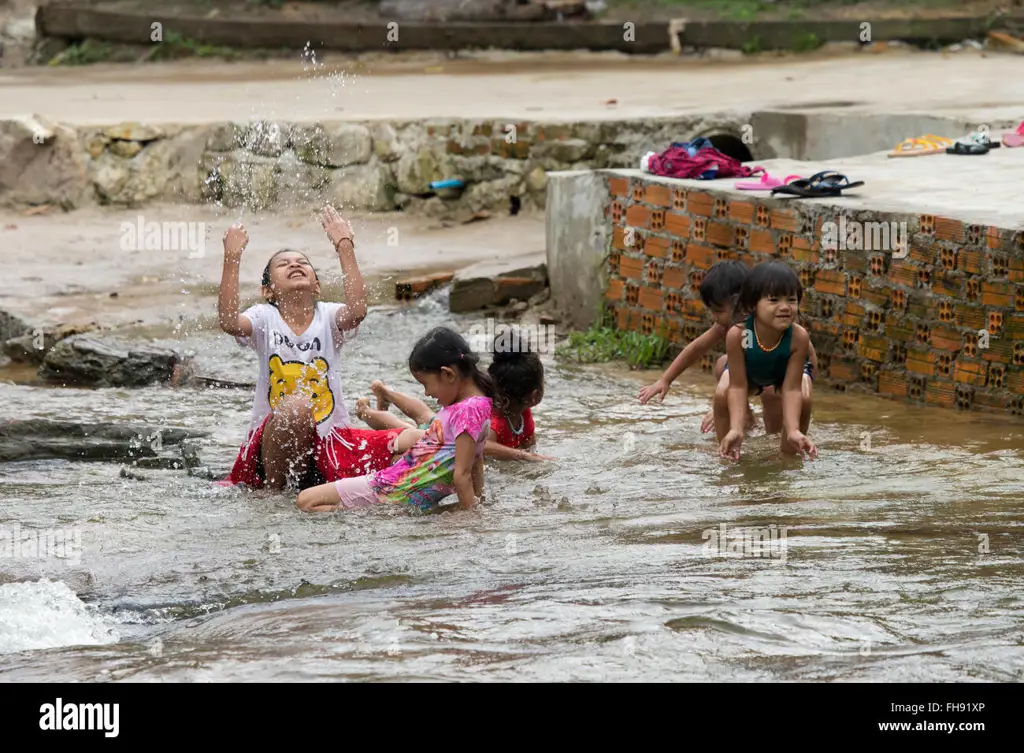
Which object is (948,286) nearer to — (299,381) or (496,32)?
(299,381)

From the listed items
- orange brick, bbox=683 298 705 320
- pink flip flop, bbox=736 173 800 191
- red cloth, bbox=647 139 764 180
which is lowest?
orange brick, bbox=683 298 705 320

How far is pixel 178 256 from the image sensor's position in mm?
11703

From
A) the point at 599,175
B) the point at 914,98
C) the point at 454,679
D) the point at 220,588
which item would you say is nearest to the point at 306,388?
the point at 220,588

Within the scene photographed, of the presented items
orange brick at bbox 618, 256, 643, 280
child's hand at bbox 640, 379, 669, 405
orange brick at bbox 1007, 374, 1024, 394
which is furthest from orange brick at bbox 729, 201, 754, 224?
child's hand at bbox 640, 379, 669, 405

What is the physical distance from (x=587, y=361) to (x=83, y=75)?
8900mm

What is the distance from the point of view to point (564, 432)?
7.51 metres

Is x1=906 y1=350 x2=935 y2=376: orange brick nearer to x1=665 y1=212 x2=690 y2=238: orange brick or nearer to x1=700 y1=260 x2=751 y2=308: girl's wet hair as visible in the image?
x1=700 y1=260 x2=751 y2=308: girl's wet hair

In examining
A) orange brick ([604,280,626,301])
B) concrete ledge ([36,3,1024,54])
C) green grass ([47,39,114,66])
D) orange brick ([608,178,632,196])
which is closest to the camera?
orange brick ([608,178,632,196])

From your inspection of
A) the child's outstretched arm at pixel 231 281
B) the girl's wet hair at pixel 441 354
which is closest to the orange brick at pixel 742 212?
the girl's wet hair at pixel 441 354

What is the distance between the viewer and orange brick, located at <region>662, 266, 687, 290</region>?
918 cm

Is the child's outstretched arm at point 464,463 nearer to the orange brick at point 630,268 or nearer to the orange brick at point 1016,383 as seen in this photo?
the orange brick at point 1016,383

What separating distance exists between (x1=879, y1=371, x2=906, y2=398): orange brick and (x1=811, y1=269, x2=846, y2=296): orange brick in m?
0.50

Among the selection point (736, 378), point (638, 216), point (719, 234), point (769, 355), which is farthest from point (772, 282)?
point (638, 216)

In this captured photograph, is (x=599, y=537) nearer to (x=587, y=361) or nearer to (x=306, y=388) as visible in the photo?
(x=306, y=388)
